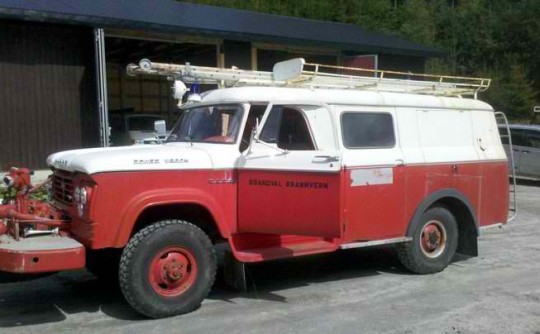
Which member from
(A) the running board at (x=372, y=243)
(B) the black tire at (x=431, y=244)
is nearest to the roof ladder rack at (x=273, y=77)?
(B) the black tire at (x=431, y=244)

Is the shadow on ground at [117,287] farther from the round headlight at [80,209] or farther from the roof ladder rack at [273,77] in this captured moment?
the roof ladder rack at [273,77]

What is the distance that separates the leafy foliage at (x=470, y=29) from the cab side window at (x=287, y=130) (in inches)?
1386

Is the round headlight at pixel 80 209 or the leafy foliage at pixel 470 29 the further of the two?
the leafy foliage at pixel 470 29

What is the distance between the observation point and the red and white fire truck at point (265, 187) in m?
6.05

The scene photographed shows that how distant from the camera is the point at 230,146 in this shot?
22.5 feet

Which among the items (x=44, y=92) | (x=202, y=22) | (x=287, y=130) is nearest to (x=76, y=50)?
(x=44, y=92)

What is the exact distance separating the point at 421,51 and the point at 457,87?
16.3 m

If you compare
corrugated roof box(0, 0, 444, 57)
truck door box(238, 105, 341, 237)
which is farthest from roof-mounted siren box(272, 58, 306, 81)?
corrugated roof box(0, 0, 444, 57)

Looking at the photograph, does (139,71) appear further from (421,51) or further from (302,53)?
(421,51)

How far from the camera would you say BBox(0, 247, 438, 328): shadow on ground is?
259 inches

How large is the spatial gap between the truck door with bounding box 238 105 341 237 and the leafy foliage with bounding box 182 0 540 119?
117 ft

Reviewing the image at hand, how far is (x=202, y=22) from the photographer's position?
19062 mm

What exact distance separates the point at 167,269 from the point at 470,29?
56082 mm

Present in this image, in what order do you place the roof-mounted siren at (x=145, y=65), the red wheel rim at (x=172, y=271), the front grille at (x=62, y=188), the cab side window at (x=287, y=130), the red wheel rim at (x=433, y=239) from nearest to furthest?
the red wheel rim at (x=172, y=271) < the front grille at (x=62, y=188) < the cab side window at (x=287, y=130) < the roof-mounted siren at (x=145, y=65) < the red wheel rim at (x=433, y=239)
